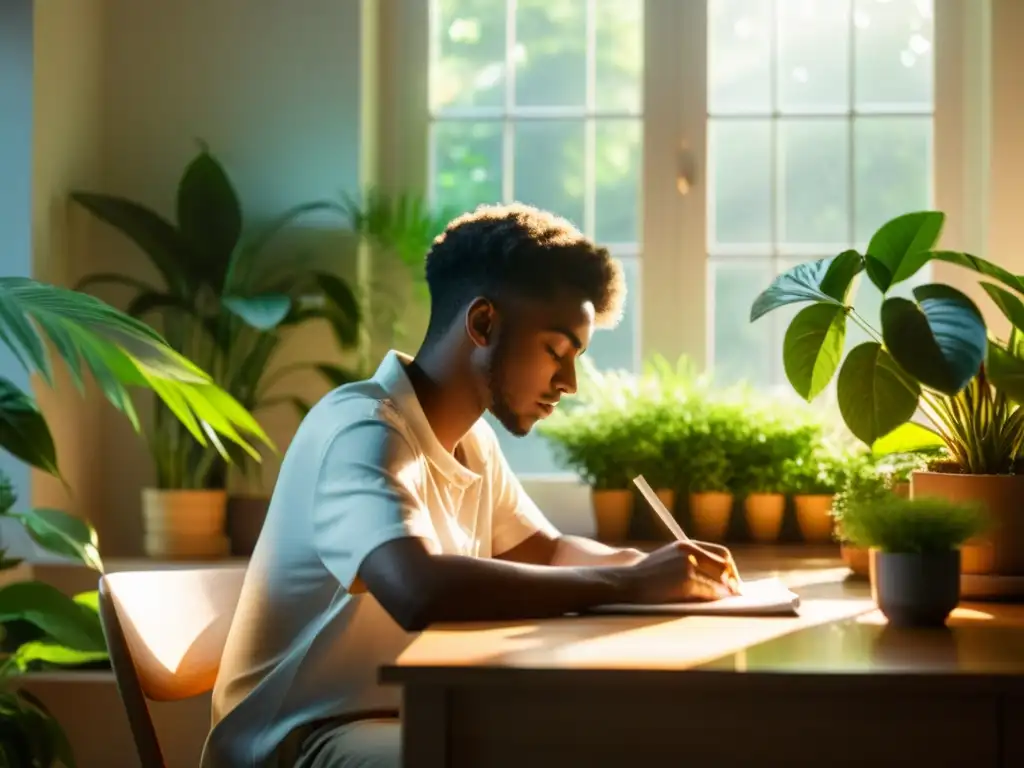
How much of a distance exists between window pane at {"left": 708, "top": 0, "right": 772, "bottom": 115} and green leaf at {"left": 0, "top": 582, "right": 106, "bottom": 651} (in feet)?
6.86

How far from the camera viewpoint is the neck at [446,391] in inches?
82.4

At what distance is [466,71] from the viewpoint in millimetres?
3701

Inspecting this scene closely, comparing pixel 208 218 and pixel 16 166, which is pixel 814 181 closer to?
pixel 208 218

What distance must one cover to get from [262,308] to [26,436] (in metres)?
1.06

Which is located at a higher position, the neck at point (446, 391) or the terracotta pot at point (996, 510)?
the neck at point (446, 391)

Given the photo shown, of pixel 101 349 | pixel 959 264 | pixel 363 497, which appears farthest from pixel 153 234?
pixel 959 264

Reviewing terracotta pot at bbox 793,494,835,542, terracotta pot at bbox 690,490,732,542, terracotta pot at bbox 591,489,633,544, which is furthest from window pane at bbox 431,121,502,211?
terracotta pot at bbox 793,494,835,542

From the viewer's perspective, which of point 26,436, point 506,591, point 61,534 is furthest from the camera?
point 61,534

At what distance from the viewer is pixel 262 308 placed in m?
→ 3.04

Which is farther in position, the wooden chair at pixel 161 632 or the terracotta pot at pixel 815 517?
the terracotta pot at pixel 815 517

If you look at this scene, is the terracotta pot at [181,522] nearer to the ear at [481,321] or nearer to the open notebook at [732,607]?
the ear at [481,321]

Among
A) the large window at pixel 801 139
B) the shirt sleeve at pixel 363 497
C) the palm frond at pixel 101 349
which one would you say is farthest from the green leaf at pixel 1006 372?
the large window at pixel 801 139

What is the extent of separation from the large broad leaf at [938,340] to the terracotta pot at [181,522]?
6.19ft

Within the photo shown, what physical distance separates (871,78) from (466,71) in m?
1.08
